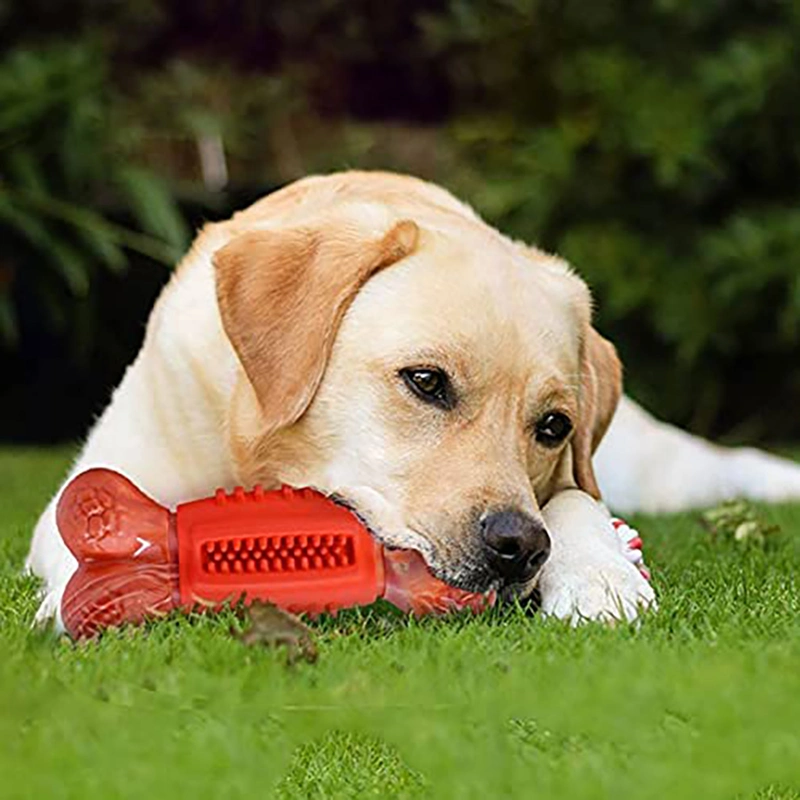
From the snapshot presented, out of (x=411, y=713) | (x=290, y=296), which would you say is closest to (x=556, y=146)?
(x=290, y=296)

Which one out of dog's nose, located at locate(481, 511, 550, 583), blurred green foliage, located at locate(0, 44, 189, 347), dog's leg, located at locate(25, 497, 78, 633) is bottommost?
blurred green foliage, located at locate(0, 44, 189, 347)

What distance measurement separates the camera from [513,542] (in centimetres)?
287

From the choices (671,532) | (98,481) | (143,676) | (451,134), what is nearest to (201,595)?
(98,481)

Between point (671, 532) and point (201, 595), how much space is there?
Answer: 5.96ft

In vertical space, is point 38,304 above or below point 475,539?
below

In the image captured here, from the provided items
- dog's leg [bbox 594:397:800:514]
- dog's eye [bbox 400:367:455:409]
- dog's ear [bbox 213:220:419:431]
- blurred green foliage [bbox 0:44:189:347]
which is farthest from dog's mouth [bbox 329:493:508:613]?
blurred green foliage [bbox 0:44:189:347]

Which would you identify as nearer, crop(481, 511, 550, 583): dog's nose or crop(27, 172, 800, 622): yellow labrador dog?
crop(481, 511, 550, 583): dog's nose

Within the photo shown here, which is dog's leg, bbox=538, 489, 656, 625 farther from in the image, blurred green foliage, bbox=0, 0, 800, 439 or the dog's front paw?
blurred green foliage, bbox=0, 0, 800, 439

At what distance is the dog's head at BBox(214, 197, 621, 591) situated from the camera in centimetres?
305

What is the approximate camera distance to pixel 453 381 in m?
3.14

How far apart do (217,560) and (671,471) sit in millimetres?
2628

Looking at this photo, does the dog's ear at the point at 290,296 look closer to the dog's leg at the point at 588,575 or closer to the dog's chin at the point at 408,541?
the dog's chin at the point at 408,541

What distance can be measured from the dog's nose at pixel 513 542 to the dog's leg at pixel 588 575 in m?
0.10

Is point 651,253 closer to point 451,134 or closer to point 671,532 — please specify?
point 451,134
